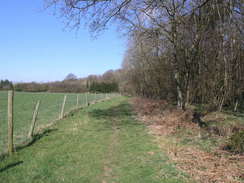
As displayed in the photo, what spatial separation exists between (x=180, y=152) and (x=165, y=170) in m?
1.33

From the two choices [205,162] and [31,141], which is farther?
[31,141]

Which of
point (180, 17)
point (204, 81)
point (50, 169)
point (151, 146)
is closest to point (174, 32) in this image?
point (180, 17)

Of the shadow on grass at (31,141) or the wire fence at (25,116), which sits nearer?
the shadow on grass at (31,141)

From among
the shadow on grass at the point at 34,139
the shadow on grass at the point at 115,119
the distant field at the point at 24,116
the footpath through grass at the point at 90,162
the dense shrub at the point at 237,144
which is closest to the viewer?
the footpath through grass at the point at 90,162

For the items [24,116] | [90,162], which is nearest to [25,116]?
[24,116]

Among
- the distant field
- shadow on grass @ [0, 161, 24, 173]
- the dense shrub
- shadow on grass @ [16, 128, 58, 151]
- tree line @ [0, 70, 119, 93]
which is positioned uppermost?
tree line @ [0, 70, 119, 93]

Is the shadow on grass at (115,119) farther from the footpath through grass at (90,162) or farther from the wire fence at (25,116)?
the footpath through grass at (90,162)

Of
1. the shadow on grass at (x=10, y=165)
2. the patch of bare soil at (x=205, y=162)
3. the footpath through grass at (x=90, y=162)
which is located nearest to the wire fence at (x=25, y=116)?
the shadow on grass at (x=10, y=165)

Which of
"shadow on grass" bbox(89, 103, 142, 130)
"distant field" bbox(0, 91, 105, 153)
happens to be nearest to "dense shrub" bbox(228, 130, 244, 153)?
"shadow on grass" bbox(89, 103, 142, 130)

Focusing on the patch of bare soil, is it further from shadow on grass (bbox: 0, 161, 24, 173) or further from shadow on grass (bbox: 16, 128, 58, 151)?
shadow on grass (bbox: 16, 128, 58, 151)

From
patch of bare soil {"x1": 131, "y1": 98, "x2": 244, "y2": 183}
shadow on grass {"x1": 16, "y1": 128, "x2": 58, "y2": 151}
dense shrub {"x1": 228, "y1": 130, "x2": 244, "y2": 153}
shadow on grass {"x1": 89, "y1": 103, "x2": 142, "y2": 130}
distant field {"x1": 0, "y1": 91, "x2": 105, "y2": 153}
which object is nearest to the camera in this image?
patch of bare soil {"x1": 131, "y1": 98, "x2": 244, "y2": 183}

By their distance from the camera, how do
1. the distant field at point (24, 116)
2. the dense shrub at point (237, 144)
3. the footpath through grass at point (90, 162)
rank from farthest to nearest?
the distant field at point (24, 116) → the dense shrub at point (237, 144) → the footpath through grass at point (90, 162)

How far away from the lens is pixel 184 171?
161 inches

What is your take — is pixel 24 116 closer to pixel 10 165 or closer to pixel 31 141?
pixel 31 141
